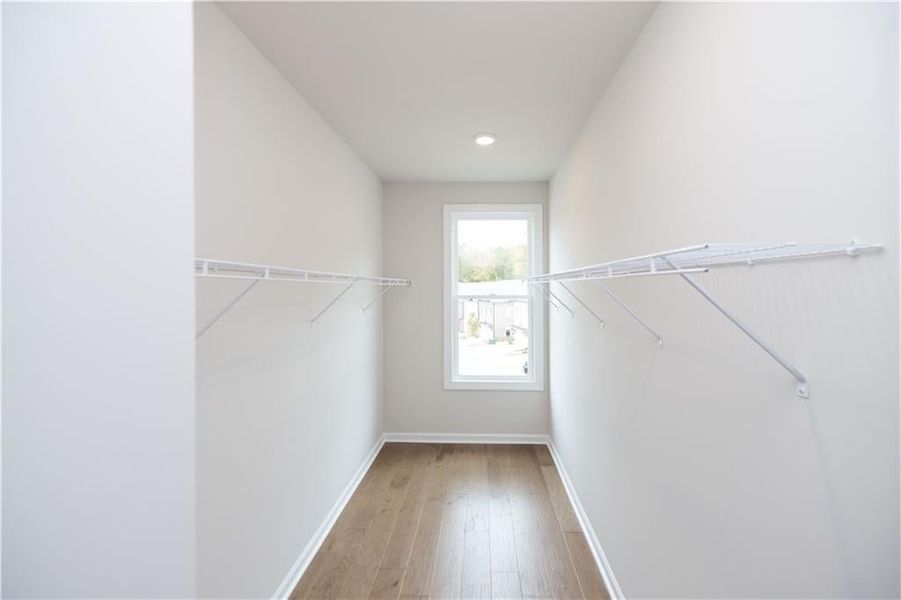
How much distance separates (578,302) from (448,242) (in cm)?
168

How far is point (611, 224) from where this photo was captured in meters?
1.95

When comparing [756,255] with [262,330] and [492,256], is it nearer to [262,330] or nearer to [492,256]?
[262,330]

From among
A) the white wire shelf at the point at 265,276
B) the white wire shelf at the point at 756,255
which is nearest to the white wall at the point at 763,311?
the white wire shelf at the point at 756,255

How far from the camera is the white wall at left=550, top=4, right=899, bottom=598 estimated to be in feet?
2.17

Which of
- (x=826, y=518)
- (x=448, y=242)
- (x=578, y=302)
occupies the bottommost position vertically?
(x=826, y=518)

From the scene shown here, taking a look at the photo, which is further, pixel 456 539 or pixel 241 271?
pixel 456 539

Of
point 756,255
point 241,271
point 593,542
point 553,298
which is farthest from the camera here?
point 553,298

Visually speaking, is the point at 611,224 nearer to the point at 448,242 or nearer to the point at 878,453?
the point at 878,453

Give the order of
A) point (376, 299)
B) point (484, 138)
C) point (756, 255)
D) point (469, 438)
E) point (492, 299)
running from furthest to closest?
point (492, 299)
point (469, 438)
point (376, 299)
point (484, 138)
point (756, 255)

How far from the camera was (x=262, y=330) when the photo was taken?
5.69ft

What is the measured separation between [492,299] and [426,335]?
2.37 feet

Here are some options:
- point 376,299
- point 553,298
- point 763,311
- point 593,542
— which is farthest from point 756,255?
point 376,299

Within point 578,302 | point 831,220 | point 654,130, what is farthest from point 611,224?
point 831,220

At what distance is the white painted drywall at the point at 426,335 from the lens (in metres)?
3.91
